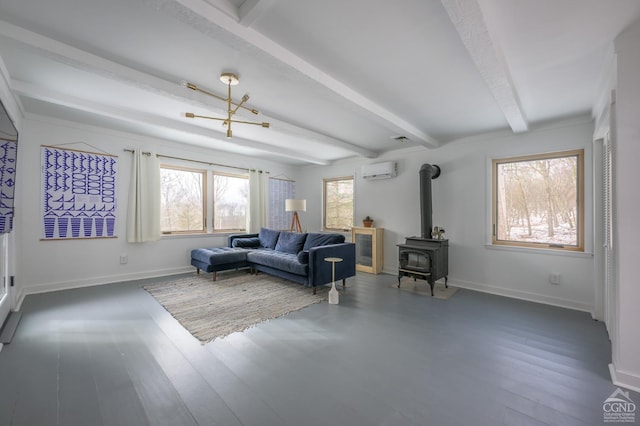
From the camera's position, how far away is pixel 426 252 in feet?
13.2

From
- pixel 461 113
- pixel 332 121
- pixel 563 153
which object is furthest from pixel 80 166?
pixel 563 153

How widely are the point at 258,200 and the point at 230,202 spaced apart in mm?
607

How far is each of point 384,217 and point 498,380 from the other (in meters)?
3.70

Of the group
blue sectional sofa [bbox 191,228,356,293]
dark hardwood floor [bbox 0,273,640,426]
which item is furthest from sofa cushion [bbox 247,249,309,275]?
dark hardwood floor [bbox 0,273,640,426]

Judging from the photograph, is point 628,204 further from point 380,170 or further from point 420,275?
point 380,170

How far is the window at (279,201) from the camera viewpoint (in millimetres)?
6566

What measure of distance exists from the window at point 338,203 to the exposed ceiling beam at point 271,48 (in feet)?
9.25

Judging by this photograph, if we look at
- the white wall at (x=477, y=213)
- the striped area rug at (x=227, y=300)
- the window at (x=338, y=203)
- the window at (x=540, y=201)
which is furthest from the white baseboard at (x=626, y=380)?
the window at (x=338, y=203)

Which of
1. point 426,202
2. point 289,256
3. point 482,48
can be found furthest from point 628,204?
point 289,256

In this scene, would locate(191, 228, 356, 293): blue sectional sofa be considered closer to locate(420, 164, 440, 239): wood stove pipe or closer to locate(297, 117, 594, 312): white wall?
locate(420, 164, 440, 239): wood stove pipe

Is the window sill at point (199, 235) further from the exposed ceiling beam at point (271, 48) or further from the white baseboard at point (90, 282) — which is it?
the exposed ceiling beam at point (271, 48)

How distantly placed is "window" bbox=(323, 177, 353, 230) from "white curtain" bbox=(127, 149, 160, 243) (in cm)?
353

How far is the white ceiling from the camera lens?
1.68 m

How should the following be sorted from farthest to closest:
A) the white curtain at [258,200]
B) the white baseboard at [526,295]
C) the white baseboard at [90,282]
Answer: the white curtain at [258,200] → the white baseboard at [90,282] → the white baseboard at [526,295]
